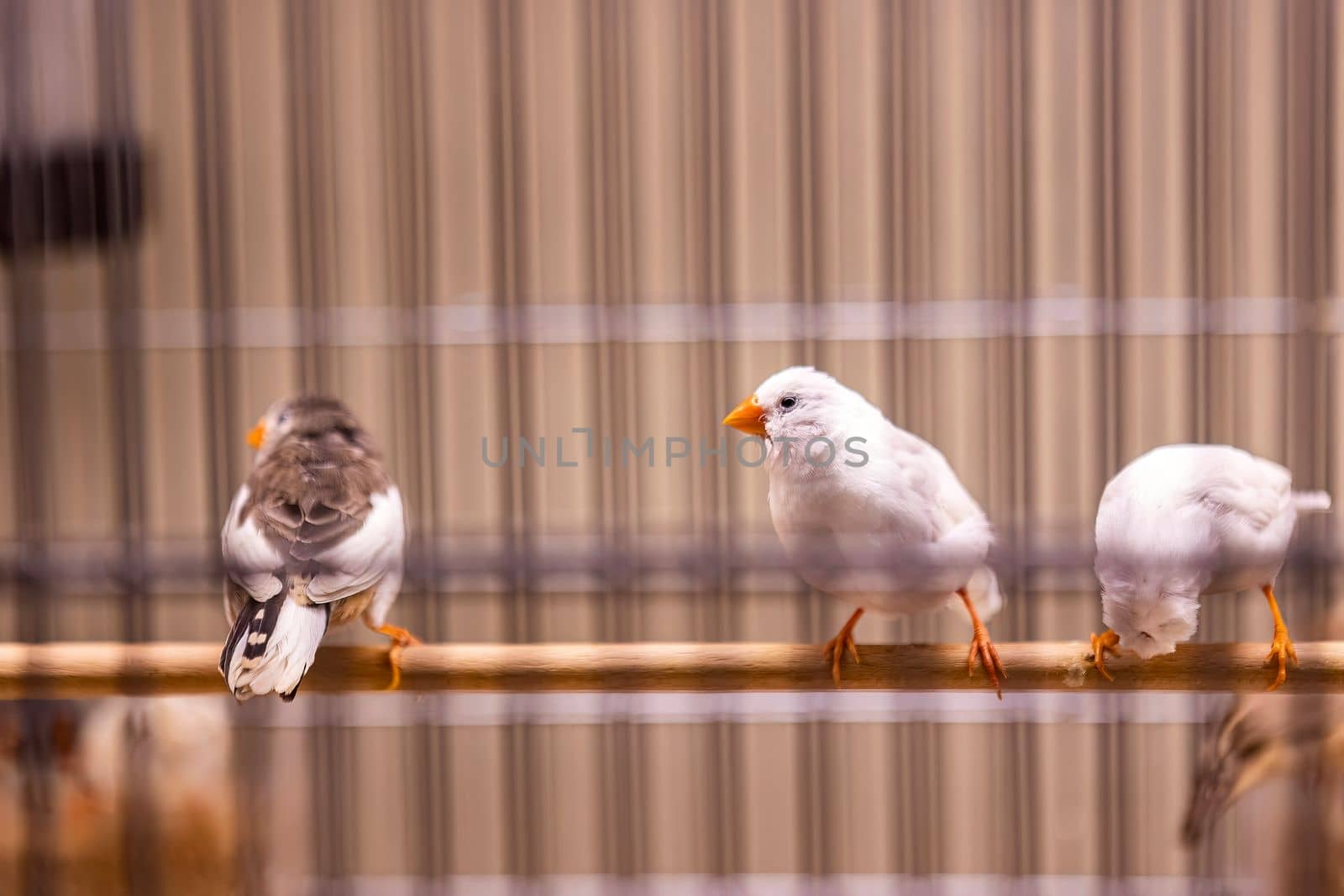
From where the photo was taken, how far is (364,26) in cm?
143

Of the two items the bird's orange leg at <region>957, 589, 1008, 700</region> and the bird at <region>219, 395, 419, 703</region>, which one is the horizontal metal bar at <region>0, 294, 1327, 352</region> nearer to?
the bird at <region>219, 395, 419, 703</region>

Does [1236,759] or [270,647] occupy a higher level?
[270,647]

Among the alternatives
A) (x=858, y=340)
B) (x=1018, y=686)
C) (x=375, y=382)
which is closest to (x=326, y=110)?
(x=375, y=382)

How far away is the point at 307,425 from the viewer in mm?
922

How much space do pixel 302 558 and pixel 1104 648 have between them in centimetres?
58

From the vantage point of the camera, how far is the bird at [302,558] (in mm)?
679

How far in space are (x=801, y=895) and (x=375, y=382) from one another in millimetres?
964

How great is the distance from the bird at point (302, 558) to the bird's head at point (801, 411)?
29 centimetres

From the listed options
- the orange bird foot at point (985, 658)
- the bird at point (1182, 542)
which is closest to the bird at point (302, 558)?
the orange bird foot at point (985, 658)

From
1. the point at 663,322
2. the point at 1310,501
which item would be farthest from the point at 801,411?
the point at 663,322

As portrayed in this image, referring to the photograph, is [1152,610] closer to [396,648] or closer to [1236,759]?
[1236,759]

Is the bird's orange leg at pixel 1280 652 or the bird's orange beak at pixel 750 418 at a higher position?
the bird's orange beak at pixel 750 418

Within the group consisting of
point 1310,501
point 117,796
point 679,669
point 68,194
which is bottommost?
point 117,796

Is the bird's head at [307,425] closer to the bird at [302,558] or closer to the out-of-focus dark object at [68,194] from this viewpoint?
the bird at [302,558]
